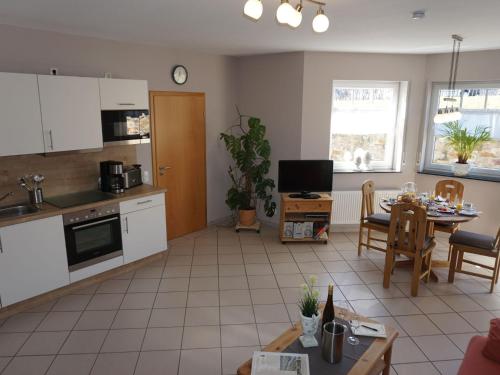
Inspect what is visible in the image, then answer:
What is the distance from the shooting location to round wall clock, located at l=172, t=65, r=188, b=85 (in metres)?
4.88

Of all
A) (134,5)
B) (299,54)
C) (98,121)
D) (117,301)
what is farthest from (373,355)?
(299,54)

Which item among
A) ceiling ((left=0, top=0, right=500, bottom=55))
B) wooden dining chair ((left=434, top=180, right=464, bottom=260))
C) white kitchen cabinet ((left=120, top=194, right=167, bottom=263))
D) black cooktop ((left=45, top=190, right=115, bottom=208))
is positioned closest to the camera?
ceiling ((left=0, top=0, right=500, bottom=55))

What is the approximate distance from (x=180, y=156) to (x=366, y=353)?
3673 millimetres

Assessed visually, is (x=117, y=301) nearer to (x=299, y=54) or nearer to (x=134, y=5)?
(x=134, y=5)

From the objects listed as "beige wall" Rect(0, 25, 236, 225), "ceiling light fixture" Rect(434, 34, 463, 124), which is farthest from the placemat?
"beige wall" Rect(0, 25, 236, 225)

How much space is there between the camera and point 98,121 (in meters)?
3.87

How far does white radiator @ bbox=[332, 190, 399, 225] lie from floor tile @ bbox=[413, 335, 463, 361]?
2489 mm

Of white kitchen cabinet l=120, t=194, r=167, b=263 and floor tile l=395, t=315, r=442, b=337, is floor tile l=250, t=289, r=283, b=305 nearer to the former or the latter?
floor tile l=395, t=315, r=442, b=337

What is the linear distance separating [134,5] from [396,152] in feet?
14.2

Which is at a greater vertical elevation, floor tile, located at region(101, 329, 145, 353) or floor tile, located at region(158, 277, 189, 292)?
floor tile, located at region(158, 277, 189, 292)

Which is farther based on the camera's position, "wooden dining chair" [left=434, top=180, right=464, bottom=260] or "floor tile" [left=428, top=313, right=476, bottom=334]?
"wooden dining chair" [left=434, top=180, right=464, bottom=260]

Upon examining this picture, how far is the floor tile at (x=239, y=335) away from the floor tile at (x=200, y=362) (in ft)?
0.44

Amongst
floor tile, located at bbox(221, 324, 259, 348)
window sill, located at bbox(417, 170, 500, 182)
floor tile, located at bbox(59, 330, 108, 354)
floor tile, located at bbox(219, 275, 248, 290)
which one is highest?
window sill, located at bbox(417, 170, 500, 182)

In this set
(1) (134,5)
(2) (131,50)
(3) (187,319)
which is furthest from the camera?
(2) (131,50)
